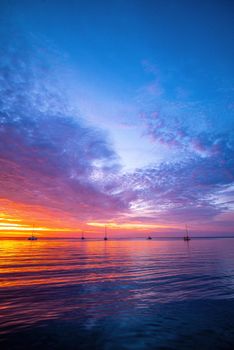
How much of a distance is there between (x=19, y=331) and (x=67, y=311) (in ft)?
8.56

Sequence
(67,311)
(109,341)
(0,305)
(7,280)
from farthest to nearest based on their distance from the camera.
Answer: (7,280), (0,305), (67,311), (109,341)

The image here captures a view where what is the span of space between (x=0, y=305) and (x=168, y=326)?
871 cm

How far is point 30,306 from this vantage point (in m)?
10.1

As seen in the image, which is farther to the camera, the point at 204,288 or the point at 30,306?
the point at 204,288

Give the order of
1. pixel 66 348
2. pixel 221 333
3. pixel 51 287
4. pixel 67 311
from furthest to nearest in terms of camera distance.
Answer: pixel 51 287 < pixel 67 311 < pixel 221 333 < pixel 66 348

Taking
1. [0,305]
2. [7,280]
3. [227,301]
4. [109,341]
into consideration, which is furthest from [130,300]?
[7,280]

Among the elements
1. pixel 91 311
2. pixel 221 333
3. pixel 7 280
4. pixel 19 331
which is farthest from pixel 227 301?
pixel 7 280

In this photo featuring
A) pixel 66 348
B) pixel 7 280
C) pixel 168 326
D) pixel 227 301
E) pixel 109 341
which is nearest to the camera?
pixel 66 348

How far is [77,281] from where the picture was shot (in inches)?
634

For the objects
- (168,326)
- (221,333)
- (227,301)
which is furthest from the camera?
(227,301)

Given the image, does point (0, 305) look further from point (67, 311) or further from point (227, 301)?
point (227, 301)

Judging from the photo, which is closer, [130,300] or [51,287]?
[130,300]

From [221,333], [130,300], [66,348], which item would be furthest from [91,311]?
[221,333]

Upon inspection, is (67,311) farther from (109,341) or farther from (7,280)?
(7,280)
